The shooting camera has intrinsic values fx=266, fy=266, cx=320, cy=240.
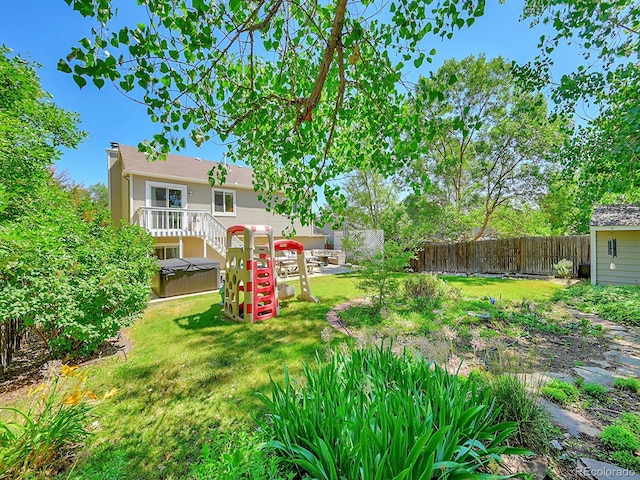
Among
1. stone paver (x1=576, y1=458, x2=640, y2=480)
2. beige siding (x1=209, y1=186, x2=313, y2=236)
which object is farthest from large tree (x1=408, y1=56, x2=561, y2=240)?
stone paver (x1=576, y1=458, x2=640, y2=480)

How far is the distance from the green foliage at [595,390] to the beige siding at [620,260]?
9.81 m

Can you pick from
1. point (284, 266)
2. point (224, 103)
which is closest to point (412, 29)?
point (224, 103)

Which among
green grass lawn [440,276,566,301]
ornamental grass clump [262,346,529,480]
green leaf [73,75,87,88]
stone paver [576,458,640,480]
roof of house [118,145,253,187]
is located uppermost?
roof of house [118,145,253,187]

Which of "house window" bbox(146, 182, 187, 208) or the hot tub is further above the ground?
"house window" bbox(146, 182, 187, 208)

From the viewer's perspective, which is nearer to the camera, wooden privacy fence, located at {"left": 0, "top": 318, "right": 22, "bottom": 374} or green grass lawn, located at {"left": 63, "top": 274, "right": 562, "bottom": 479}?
green grass lawn, located at {"left": 63, "top": 274, "right": 562, "bottom": 479}

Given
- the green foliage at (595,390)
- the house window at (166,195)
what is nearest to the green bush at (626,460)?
the green foliage at (595,390)

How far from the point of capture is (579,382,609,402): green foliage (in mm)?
2688

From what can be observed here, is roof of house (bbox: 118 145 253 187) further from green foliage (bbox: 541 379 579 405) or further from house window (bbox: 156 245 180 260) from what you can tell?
green foliage (bbox: 541 379 579 405)

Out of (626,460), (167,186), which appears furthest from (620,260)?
(167,186)

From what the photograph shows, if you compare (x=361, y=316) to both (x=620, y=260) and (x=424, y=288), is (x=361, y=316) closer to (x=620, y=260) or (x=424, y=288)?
(x=424, y=288)

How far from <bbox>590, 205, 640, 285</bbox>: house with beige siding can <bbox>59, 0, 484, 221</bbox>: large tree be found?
36.5 ft

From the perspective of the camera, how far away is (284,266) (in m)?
12.3

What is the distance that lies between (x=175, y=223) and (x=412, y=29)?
11.6 meters

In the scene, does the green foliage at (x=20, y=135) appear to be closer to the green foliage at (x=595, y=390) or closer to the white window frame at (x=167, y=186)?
the green foliage at (x=595, y=390)
